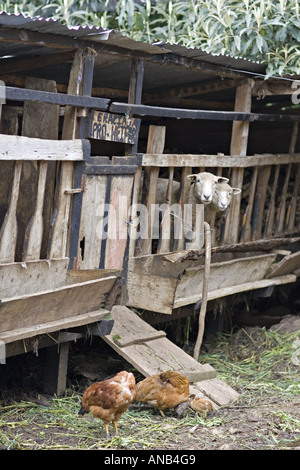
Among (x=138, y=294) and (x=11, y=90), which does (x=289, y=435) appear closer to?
(x=138, y=294)

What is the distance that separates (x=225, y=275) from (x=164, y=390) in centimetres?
246

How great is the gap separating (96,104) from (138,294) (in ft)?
7.01

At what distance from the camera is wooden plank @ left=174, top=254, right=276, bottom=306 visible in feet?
25.1

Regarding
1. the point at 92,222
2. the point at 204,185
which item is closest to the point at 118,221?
the point at 92,222

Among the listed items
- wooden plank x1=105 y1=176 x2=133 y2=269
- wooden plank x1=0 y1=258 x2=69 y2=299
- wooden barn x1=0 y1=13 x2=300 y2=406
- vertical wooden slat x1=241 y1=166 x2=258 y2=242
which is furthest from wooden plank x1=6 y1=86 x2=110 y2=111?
vertical wooden slat x1=241 y1=166 x2=258 y2=242

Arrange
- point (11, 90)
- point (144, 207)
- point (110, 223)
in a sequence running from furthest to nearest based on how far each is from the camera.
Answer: point (144, 207), point (110, 223), point (11, 90)

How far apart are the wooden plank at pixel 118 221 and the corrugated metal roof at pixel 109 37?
4.46ft

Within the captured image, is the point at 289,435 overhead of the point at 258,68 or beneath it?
beneath

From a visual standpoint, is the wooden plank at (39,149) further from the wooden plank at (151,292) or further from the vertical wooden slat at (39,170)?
the wooden plank at (151,292)

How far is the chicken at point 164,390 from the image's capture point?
20.9 feet

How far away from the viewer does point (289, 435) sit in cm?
613

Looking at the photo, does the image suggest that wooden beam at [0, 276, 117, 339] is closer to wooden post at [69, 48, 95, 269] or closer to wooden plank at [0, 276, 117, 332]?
wooden plank at [0, 276, 117, 332]

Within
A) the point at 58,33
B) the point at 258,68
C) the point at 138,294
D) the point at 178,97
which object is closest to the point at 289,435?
the point at 138,294

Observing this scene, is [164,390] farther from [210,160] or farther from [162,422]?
[210,160]
